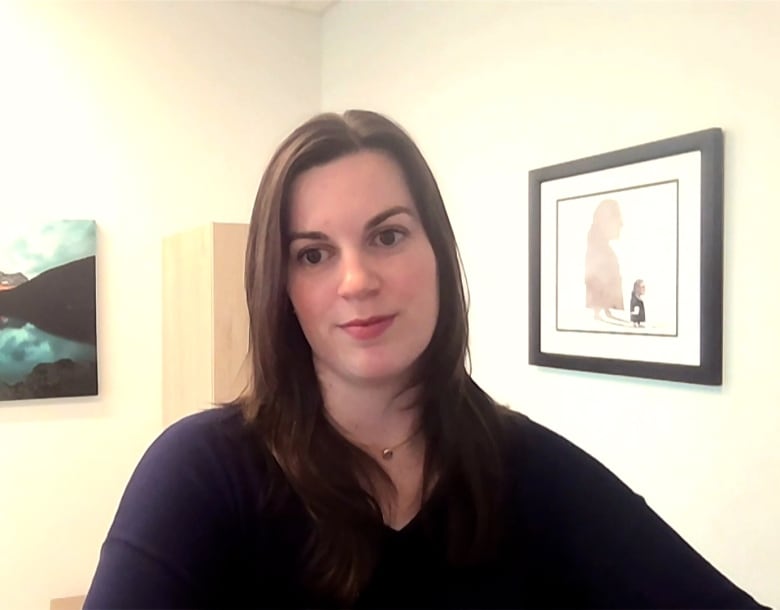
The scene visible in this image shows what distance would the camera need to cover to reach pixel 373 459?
3.23ft

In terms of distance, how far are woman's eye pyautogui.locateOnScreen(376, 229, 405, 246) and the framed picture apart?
865mm

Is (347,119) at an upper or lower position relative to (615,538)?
upper

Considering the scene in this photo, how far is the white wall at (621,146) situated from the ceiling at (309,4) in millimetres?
465

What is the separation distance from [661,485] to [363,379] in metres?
1.04

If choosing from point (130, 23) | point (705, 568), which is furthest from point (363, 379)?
point (130, 23)

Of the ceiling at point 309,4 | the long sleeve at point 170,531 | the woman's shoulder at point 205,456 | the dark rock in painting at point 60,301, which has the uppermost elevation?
the ceiling at point 309,4

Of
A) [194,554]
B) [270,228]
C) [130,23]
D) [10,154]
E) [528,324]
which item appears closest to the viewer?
[194,554]

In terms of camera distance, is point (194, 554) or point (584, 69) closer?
point (194, 554)

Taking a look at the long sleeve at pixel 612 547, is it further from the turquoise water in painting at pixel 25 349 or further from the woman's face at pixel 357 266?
the turquoise water in painting at pixel 25 349

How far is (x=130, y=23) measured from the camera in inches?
113

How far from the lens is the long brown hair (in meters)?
0.89

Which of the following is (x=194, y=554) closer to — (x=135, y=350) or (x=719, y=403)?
(x=719, y=403)

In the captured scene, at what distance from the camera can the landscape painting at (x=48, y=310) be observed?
2658 mm

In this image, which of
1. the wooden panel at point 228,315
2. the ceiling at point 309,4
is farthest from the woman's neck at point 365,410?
the ceiling at point 309,4
